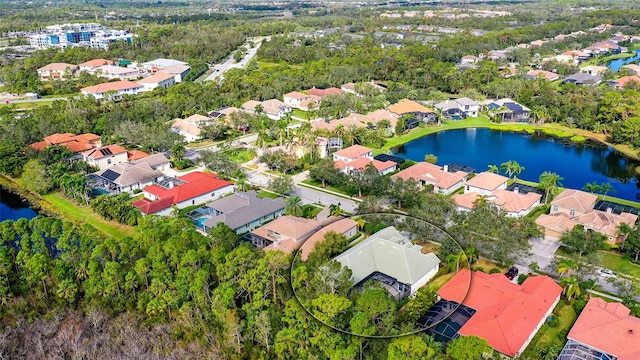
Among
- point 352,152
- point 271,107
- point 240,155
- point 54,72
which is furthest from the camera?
point 54,72

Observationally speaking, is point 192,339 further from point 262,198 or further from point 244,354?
point 262,198

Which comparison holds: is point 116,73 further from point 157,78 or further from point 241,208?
point 241,208

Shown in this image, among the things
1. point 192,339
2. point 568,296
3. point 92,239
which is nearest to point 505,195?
point 568,296

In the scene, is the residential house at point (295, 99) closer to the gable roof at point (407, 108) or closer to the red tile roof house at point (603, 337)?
the gable roof at point (407, 108)

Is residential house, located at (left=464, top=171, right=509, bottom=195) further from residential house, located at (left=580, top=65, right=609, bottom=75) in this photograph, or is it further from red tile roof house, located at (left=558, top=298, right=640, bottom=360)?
residential house, located at (left=580, top=65, right=609, bottom=75)

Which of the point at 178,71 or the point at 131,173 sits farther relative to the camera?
the point at 178,71

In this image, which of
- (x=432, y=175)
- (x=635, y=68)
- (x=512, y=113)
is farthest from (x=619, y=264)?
(x=635, y=68)

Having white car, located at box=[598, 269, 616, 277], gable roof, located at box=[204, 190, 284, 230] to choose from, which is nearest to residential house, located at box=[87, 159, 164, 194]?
gable roof, located at box=[204, 190, 284, 230]

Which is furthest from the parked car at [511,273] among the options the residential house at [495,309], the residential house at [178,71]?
the residential house at [178,71]
